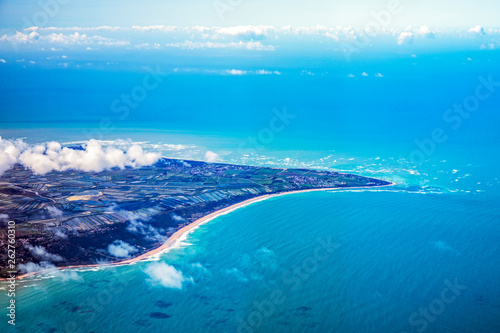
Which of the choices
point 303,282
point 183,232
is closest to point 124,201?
point 183,232

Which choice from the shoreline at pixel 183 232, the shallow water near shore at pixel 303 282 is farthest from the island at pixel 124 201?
the shallow water near shore at pixel 303 282

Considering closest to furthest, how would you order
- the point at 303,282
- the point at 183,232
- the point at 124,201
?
1. the point at 303,282
2. the point at 183,232
3. the point at 124,201

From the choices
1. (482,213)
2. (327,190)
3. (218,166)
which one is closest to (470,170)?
(482,213)

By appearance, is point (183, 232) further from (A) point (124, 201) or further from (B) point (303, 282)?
(B) point (303, 282)

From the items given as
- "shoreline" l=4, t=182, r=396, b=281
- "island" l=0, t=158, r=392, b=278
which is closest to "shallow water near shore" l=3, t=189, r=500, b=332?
"shoreline" l=4, t=182, r=396, b=281

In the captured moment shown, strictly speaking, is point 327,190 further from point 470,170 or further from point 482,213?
point 470,170

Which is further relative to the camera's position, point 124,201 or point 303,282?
point 124,201

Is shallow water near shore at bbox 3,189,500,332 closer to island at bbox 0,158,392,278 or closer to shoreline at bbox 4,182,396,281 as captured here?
shoreline at bbox 4,182,396,281

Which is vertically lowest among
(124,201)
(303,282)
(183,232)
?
(303,282)

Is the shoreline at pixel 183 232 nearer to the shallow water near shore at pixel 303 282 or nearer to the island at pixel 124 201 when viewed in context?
the island at pixel 124 201
